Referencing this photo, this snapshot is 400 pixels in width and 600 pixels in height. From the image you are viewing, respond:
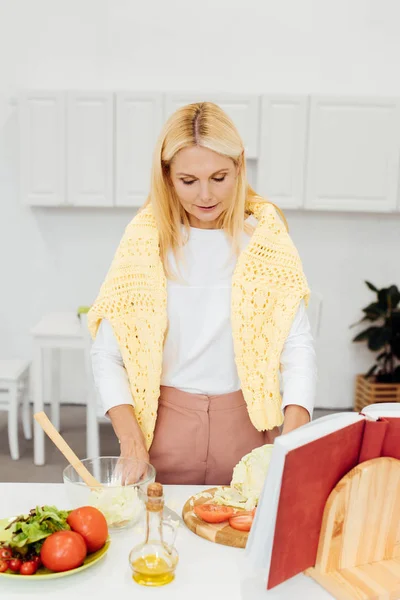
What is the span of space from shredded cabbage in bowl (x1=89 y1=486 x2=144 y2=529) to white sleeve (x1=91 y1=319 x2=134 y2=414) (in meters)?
0.38

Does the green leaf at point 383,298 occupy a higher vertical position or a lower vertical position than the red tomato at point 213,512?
lower

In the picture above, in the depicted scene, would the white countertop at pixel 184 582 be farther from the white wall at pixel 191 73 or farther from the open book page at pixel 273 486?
the white wall at pixel 191 73

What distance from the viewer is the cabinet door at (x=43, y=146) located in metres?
4.23

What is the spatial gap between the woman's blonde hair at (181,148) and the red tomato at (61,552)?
0.78 metres

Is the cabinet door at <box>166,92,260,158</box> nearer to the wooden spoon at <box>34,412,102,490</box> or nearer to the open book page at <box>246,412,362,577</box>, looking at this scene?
the wooden spoon at <box>34,412,102,490</box>

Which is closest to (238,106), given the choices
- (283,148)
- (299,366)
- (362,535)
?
(283,148)

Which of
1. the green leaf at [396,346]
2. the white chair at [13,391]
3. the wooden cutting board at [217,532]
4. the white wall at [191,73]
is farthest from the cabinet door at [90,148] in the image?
the wooden cutting board at [217,532]

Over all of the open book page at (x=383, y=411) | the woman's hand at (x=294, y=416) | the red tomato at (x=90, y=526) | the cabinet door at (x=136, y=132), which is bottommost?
the red tomato at (x=90, y=526)

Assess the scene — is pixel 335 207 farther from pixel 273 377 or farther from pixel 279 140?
pixel 273 377

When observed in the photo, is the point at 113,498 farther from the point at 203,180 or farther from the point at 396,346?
the point at 396,346

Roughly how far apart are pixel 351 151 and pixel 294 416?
9.89 ft

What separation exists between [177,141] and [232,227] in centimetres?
29

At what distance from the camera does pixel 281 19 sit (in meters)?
4.46

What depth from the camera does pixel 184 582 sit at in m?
1.12
